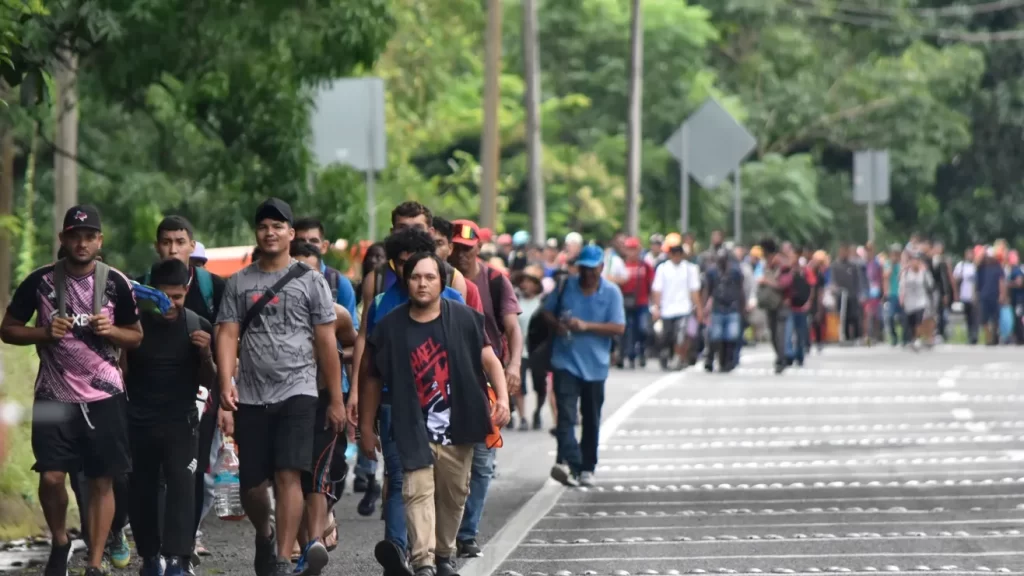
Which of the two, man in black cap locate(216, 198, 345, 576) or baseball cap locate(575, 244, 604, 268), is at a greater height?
baseball cap locate(575, 244, 604, 268)

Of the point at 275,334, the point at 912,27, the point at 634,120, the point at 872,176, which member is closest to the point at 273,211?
the point at 275,334

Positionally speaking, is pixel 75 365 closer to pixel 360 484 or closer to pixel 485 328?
pixel 485 328

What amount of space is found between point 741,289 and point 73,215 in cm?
2047

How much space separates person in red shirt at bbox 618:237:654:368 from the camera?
31984 millimetres

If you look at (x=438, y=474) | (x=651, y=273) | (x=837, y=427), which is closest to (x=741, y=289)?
(x=651, y=273)

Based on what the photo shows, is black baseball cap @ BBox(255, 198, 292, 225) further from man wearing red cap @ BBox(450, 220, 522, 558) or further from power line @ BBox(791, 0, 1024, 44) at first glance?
power line @ BBox(791, 0, 1024, 44)

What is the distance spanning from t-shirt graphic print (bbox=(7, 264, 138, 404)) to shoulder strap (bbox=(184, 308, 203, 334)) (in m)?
0.40

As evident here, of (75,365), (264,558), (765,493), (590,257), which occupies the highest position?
(590,257)

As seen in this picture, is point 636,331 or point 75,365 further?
point 636,331

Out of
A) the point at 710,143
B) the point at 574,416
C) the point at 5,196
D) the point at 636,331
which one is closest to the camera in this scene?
the point at 574,416

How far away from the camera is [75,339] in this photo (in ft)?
36.0

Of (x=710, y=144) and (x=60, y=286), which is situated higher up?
(x=710, y=144)

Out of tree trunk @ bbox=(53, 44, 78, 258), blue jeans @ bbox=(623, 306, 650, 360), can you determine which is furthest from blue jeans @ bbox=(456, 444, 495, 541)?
blue jeans @ bbox=(623, 306, 650, 360)

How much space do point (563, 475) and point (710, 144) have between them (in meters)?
23.9
